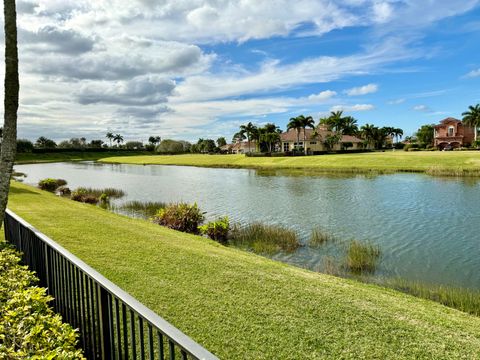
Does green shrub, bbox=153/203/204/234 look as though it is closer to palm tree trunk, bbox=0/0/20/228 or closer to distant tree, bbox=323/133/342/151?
palm tree trunk, bbox=0/0/20/228

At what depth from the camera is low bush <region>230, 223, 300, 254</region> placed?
1438cm

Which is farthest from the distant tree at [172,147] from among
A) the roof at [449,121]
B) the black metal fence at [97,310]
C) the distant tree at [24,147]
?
the black metal fence at [97,310]

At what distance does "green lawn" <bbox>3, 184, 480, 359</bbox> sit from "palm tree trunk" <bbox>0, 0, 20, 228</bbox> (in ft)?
9.59

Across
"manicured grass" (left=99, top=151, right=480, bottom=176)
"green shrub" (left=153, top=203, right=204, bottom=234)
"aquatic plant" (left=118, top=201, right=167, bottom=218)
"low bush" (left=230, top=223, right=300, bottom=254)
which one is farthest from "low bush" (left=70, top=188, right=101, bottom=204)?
"manicured grass" (left=99, top=151, right=480, bottom=176)

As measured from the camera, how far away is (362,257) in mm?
12586

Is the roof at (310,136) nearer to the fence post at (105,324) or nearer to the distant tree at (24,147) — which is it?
the distant tree at (24,147)

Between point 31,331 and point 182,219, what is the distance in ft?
46.5

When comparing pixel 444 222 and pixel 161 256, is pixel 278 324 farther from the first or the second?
pixel 444 222

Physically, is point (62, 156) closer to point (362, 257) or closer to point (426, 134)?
point (426, 134)

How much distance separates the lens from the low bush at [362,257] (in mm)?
11961

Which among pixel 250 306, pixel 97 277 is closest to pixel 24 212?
pixel 250 306

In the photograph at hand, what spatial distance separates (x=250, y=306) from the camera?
6742 mm

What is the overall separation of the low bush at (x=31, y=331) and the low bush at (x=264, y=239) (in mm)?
10467

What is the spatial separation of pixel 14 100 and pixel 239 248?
9937 mm
